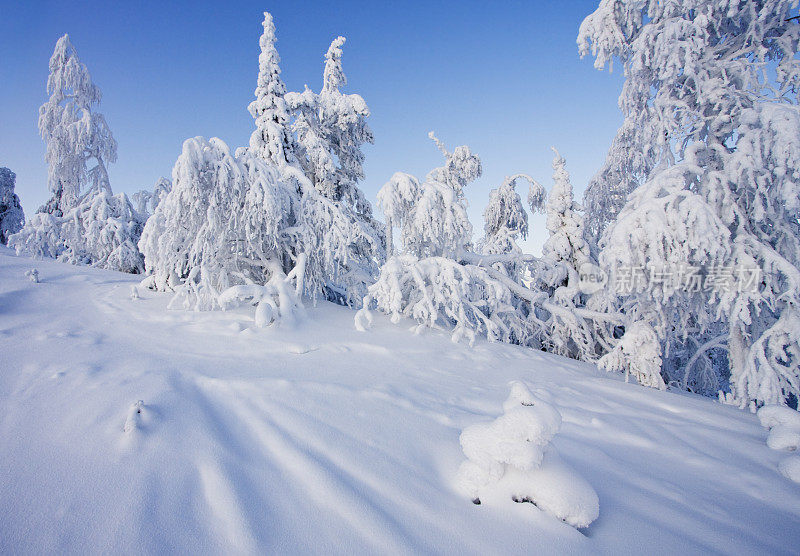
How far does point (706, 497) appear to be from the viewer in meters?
2.33

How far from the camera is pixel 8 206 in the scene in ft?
65.8

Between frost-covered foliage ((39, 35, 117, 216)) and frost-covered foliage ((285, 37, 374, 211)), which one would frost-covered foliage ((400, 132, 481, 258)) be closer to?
frost-covered foliage ((285, 37, 374, 211))

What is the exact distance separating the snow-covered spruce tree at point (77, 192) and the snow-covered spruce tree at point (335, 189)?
7.58m

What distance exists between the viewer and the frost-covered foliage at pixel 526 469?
1.89m

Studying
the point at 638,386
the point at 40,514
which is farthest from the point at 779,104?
the point at 40,514

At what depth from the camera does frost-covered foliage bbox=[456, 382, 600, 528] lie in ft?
6.19

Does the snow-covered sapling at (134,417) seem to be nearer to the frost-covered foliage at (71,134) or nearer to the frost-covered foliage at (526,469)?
the frost-covered foliage at (526,469)

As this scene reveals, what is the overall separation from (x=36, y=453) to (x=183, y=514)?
116cm

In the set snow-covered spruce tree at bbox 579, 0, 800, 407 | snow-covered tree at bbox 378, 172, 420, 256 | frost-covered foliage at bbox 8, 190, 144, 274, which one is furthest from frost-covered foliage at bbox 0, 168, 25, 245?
snow-covered spruce tree at bbox 579, 0, 800, 407

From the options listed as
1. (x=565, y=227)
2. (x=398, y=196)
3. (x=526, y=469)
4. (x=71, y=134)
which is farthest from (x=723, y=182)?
(x=71, y=134)

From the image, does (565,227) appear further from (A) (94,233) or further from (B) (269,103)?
(A) (94,233)

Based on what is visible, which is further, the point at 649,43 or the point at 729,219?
the point at 649,43

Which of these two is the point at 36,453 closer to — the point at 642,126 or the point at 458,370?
the point at 458,370

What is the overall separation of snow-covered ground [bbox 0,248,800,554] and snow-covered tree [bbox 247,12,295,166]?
21.6 feet
